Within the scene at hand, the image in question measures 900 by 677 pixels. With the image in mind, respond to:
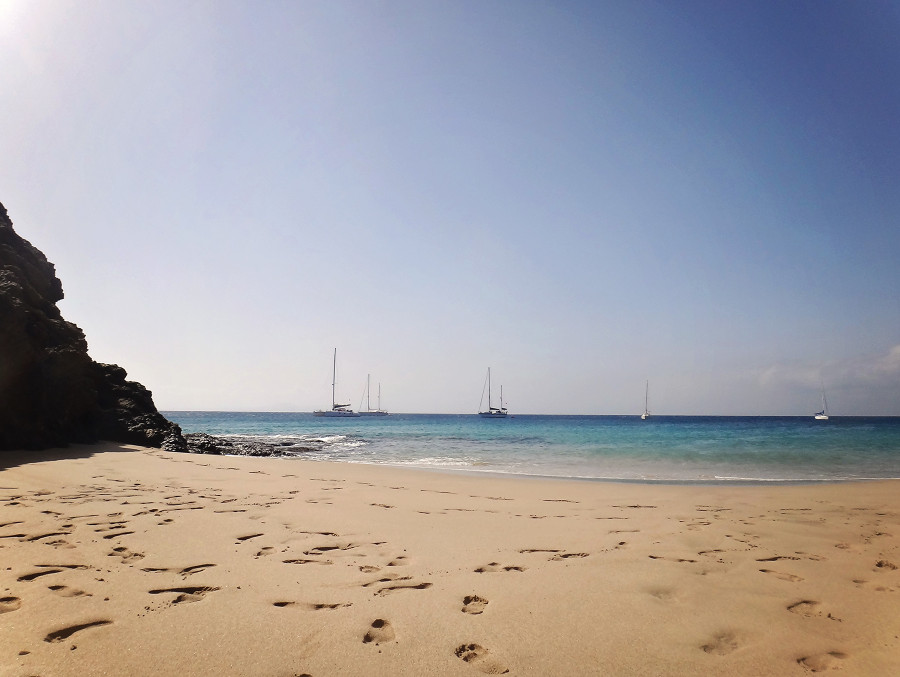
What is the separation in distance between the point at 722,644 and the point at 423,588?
1.99 metres

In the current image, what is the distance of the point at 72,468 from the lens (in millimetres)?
8438

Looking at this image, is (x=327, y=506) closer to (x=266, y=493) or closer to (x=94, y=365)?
(x=266, y=493)

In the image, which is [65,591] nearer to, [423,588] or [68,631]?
[68,631]

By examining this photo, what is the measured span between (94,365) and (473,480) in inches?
506

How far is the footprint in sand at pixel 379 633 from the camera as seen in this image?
269cm

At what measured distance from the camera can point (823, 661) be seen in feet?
8.96

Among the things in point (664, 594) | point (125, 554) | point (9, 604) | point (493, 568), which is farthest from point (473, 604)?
point (125, 554)

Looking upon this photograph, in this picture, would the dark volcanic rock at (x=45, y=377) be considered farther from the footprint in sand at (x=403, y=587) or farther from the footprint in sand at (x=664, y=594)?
the footprint in sand at (x=664, y=594)

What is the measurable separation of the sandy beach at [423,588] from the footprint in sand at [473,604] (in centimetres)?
2

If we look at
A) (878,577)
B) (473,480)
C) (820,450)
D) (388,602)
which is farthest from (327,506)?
(820,450)

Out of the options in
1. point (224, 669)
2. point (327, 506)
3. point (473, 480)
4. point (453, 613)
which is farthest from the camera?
point (473, 480)

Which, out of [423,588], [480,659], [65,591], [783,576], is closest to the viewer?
[480,659]

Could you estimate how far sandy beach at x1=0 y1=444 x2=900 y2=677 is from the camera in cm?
256

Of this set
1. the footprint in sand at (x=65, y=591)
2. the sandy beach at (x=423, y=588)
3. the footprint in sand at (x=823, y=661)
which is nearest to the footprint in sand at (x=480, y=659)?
the sandy beach at (x=423, y=588)
